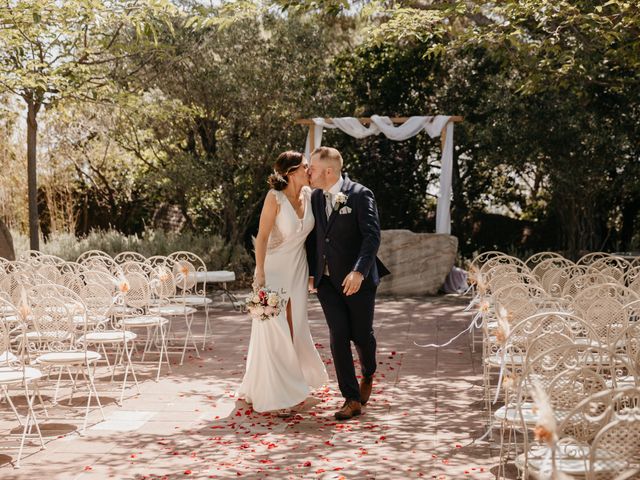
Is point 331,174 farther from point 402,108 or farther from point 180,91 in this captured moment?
point 402,108

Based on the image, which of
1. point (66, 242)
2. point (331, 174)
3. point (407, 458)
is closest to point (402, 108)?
point (66, 242)

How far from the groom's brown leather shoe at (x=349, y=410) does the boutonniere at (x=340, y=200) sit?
1.35 metres

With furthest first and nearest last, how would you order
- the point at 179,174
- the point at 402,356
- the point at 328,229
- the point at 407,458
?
the point at 179,174, the point at 402,356, the point at 328,229, the point at 407,458

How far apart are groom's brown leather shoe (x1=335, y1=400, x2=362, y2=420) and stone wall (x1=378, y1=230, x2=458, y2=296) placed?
8210 millimetres

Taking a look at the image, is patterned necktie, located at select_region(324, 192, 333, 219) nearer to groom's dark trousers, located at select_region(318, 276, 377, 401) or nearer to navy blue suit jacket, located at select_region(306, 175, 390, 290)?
navy blue suit jacket, located at select_region(306, 175, 390, 290)

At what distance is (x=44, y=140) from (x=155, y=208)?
112 inches

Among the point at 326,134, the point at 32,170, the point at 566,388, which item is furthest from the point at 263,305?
the point at 326,134

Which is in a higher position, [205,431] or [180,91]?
[180,91]

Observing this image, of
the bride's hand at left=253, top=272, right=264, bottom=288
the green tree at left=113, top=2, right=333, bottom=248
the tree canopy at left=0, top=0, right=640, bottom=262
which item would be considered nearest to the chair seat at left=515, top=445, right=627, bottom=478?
the bride's hand at left=253, top=272, right=264, bottom=288

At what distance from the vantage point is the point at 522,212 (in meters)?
18.9

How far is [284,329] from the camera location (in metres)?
6.06

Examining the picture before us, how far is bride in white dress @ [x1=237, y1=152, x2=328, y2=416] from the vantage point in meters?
5.98

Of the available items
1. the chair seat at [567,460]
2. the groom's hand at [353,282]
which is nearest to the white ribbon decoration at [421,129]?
the groom's hand at [353,282]

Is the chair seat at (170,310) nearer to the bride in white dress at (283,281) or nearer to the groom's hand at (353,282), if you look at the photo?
the bride in white dress at (283,281)
